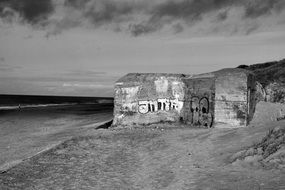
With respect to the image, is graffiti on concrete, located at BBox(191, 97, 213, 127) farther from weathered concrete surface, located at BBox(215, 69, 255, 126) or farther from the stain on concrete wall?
weathered concrete surface, located at BBox(215, 69, 255, 126)

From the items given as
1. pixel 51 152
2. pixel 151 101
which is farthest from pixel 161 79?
pixel 51 152

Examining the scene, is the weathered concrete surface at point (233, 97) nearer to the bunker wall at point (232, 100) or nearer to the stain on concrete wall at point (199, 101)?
the bunker wall at point (232, 100)

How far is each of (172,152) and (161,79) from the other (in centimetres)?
622

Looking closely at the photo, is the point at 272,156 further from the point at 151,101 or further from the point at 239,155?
the point at 151,101

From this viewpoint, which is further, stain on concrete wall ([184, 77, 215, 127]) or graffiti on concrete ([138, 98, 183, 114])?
graffiti on concrete ([138, 98, 183, 114])

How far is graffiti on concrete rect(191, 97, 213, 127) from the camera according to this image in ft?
47.2

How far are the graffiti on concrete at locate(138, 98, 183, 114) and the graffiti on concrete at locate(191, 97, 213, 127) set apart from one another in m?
0.89

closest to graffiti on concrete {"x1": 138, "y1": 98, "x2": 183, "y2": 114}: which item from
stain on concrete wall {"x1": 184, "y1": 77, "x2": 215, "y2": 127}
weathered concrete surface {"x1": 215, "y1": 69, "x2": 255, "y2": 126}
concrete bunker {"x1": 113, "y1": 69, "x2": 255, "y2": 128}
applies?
concrete bunker {"x1": 113, "y1": 69, "x2": 255, "y2": 128}

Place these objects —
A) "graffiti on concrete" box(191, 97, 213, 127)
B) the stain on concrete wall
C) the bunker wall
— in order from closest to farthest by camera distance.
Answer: the bunker wall
the stain on concrete wall
"graffiti on concrete" box(191, 97, 213, 127)

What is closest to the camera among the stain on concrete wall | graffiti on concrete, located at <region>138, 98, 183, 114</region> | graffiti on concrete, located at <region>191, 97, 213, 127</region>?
the stain on concrete wall

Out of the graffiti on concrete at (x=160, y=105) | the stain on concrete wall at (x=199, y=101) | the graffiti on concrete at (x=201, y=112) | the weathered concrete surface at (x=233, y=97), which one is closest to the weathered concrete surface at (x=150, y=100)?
the graffiti on concrete at (x=160, y=105)

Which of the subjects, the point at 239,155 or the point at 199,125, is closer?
the point at 239,155

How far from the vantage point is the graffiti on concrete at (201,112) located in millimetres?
14398

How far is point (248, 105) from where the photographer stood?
13758mm
